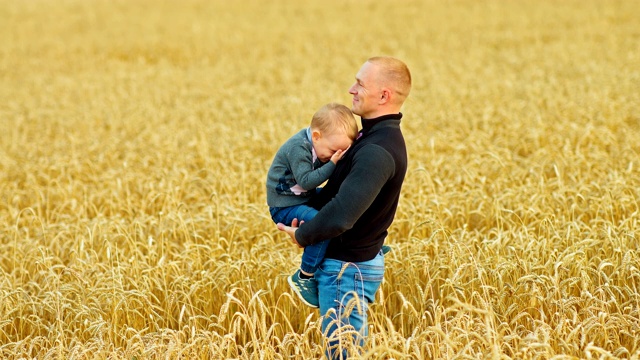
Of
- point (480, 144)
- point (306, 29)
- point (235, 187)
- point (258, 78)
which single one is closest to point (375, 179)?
point (235, 187)

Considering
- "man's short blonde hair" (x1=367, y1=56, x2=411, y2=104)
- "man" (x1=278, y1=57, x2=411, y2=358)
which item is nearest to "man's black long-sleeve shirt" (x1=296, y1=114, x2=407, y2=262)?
"man" (x1=278, y1=57, x2=411, y2=358)

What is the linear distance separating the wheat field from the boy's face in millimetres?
801

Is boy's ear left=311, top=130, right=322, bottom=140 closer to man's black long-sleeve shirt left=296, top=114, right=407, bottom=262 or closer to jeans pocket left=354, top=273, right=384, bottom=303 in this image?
man's black long-sleeve shirt left=296, top=114, right=407, bottom=262

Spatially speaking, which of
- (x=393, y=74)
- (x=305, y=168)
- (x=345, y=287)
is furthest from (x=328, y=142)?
(x=345, y=287)

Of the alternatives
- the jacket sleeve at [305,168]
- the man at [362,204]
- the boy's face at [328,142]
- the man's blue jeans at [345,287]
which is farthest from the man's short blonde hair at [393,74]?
the man's blue jeans at [345,287]

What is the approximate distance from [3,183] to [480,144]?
5.59 meters

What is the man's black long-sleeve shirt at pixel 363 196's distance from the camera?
3.07 metres

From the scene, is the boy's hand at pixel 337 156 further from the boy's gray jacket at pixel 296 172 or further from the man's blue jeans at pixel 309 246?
the man's blue jeans at pixel 309 246

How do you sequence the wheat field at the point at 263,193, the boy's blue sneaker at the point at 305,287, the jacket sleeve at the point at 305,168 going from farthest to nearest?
the wheat field at the point at 263,193 → the boy's blue sneaker at the point at 305,287 → the jacket sleeve at the point at 305,168

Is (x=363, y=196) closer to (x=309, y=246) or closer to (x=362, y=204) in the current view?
(x=362, y=204)

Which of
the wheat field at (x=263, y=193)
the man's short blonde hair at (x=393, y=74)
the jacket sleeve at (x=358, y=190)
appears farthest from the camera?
the wheat field at (x=263, y=193)

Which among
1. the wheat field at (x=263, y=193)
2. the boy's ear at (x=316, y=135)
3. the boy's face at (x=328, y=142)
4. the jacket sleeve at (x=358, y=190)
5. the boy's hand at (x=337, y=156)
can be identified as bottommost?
the wheat field at (x=263, y=193)

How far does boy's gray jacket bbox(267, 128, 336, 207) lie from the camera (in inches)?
130

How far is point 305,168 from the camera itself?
3.34 meters
